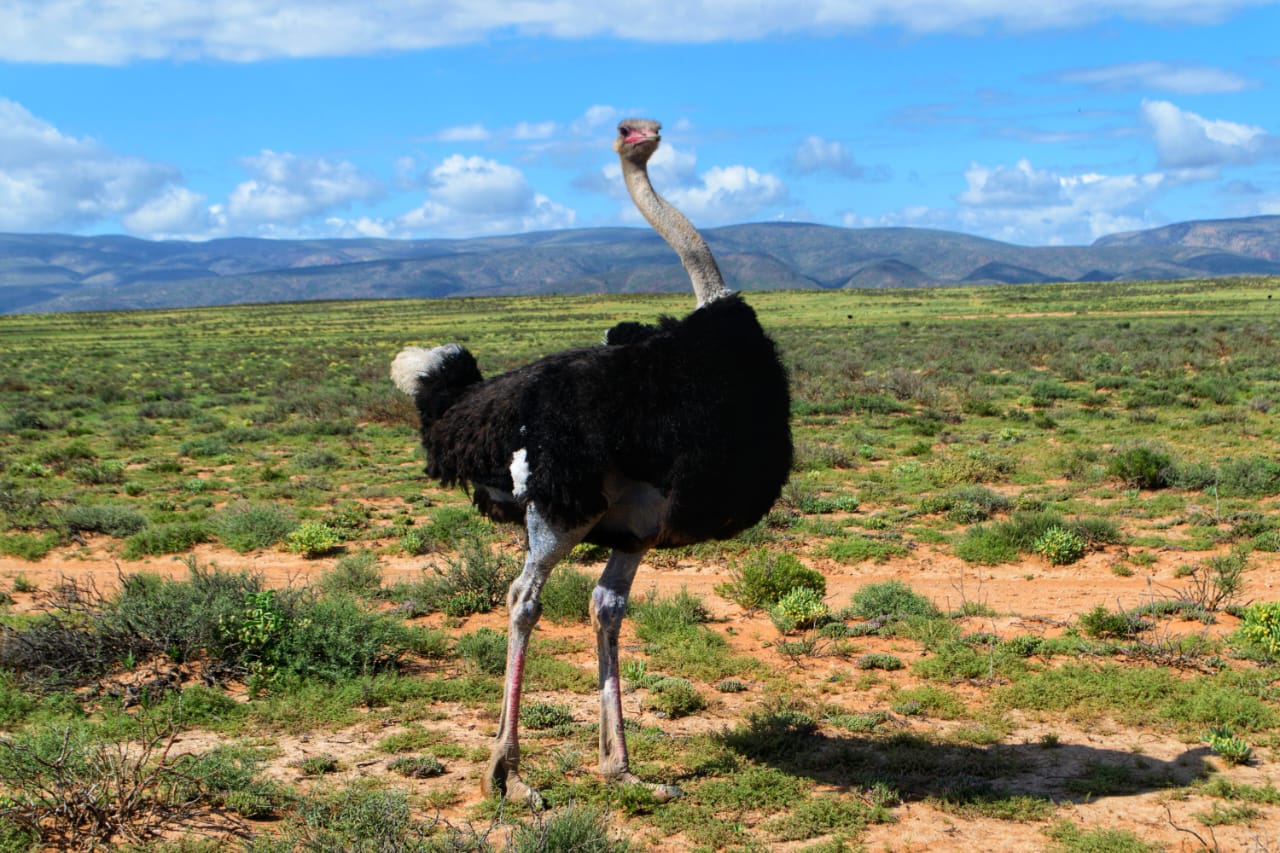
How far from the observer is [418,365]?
530 centimetres

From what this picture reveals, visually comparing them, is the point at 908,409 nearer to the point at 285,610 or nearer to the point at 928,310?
the point at 285,610

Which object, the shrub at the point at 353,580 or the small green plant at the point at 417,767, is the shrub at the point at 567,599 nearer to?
the shrub at the point at 353,580

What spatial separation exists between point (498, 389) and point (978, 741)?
316cm

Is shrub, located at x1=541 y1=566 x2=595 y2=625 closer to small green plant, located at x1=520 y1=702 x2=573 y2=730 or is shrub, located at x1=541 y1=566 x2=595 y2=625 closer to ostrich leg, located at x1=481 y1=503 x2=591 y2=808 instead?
small green plant, located at x1=520 y1=702 x2=573 y2=730

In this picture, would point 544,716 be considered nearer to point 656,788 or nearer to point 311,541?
point 656,788

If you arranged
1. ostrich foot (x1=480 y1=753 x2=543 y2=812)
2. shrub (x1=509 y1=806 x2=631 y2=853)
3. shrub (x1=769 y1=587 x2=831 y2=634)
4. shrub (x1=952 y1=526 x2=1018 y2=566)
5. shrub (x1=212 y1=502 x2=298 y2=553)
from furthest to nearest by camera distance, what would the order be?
shrub (x1=212 y1=502 x2=298 y2=553)
shrub (x1=952 y1=526 x2=1018 y2=566)
shrub (x1=769 y1=587 x2=831 y2=634)
ostrich foot (x1=480 y1=753 x2=543 y2=812)
shrub (x1=509 y1=806 x2=631 y2=853)

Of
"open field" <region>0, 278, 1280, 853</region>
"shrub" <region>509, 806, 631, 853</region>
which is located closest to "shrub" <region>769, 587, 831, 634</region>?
"open field" <region>0, 278, 1280, 853</region>

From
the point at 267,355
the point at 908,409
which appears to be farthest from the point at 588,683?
the point at 267,355

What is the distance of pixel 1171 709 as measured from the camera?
570cm

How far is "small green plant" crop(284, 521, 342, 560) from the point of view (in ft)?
33.1

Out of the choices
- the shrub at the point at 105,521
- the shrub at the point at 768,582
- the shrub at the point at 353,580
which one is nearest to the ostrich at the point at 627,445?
the shrub at the point at 768,582

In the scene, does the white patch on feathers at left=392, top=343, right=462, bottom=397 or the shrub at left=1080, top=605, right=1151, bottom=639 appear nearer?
the white patch on feathers at left=392, top=343, right=462, bottom=397

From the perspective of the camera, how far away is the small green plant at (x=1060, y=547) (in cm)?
909

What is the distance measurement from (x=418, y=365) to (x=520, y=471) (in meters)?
1.12
